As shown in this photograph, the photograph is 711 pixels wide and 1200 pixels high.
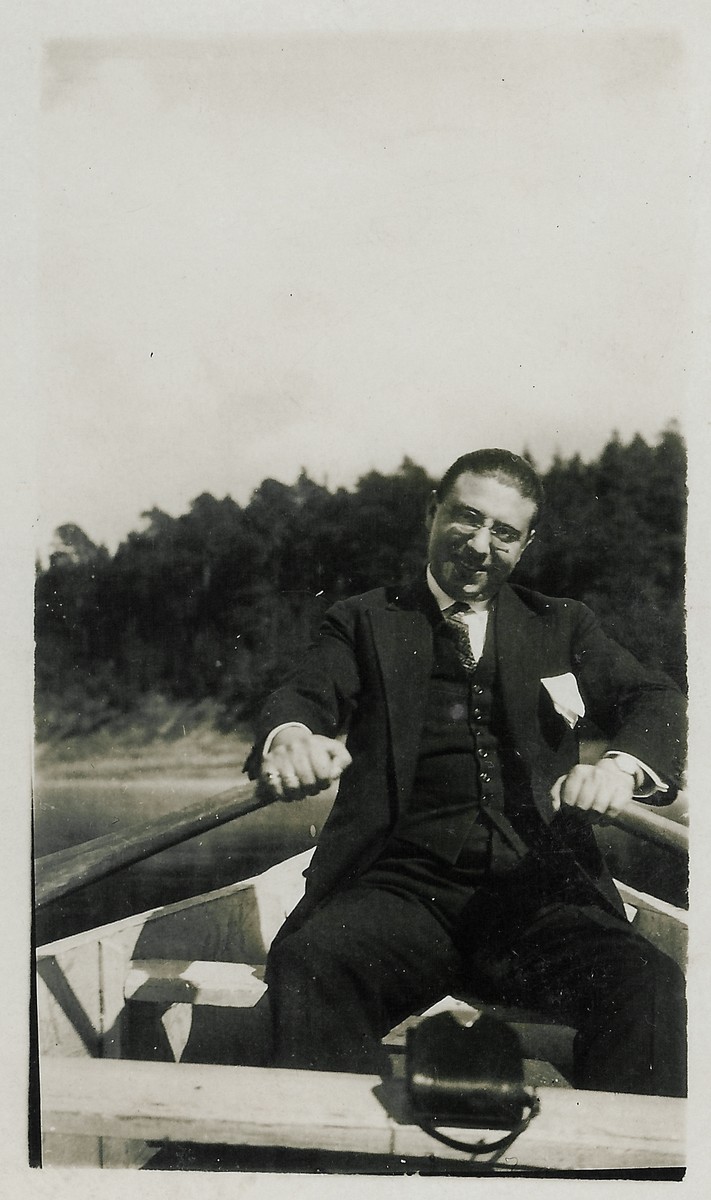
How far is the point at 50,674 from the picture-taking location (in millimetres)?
2123

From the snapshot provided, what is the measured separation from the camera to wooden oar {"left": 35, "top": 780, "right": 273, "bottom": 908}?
2045 mm

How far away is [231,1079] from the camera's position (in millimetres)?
1975

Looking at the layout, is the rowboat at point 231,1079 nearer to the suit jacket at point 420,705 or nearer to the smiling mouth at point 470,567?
the suit jacket at point 420,705

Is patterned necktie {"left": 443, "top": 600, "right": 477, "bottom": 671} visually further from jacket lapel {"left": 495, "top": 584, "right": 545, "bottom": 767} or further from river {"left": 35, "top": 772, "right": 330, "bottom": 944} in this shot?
river {"left": 35, "top": 772, "right": 330, "bottom": 944}

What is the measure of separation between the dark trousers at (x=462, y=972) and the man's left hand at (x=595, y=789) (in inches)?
7.5

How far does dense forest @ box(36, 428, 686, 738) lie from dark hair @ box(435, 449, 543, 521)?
27mm

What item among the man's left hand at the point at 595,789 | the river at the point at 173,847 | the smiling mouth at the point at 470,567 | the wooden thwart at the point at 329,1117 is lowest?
the wooden thwart at the point at 329,1117

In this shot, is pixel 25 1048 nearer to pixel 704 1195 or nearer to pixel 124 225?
pixel 704 1195

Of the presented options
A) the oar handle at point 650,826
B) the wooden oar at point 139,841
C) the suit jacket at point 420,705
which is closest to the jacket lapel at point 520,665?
the suit jacket at point 420,705

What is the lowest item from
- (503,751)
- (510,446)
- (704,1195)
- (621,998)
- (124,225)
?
(704,1195)

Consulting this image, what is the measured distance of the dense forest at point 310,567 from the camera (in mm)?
2057

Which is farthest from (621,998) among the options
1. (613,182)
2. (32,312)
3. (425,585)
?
(32,312)

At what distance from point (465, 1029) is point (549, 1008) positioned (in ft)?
0.55

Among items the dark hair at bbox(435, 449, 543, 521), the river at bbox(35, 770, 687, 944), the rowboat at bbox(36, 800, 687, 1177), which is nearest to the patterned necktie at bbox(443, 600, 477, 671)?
the dark hair at bbox(435, 449, 543, 521)
